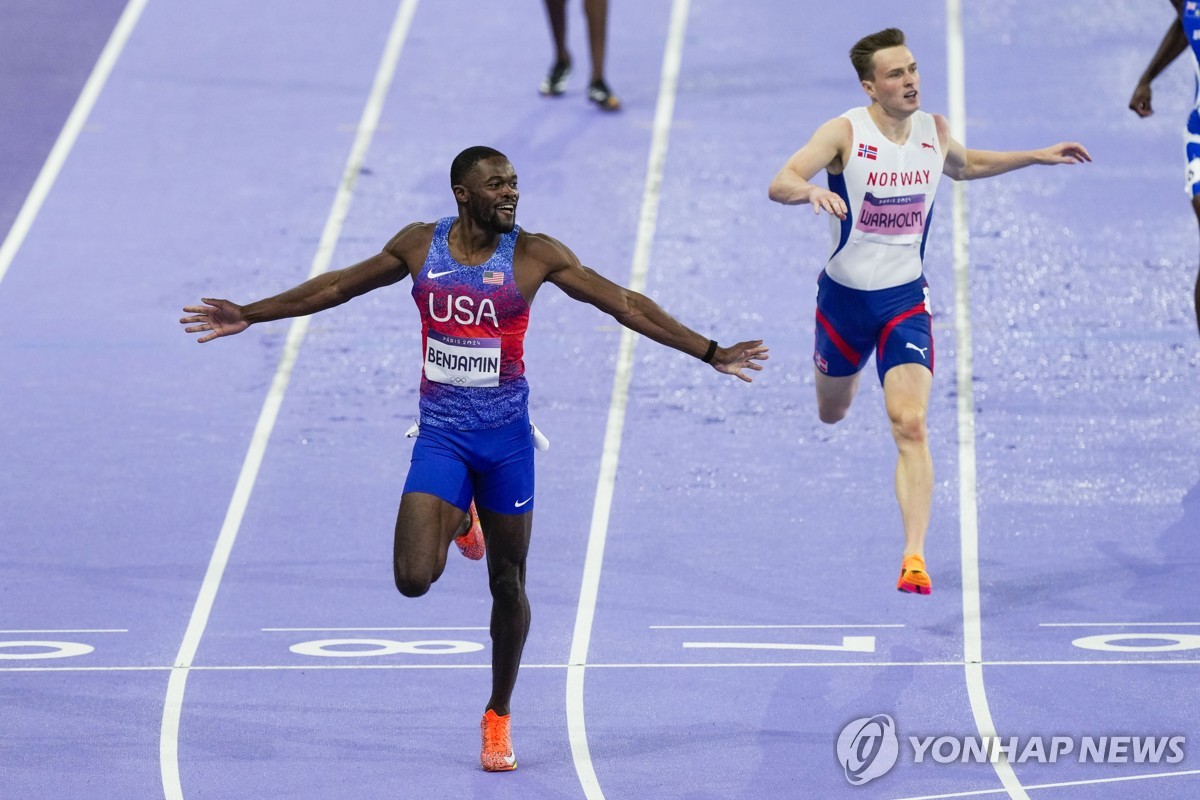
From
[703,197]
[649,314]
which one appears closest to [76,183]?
[703,197]

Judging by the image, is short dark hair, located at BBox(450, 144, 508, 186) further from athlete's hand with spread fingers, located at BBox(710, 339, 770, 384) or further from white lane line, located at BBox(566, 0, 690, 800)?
white lane line, located at BBox(566, 0, 690, 800)

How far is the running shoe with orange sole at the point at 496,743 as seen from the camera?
22.9 feet

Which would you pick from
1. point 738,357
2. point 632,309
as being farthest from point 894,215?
point 632,309

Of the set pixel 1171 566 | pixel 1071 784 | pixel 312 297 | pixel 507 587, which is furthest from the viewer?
pixel 1171 566

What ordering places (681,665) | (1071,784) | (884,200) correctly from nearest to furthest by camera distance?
(1071,784) < (884,200) < (681,665)

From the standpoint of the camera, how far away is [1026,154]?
7.55 m

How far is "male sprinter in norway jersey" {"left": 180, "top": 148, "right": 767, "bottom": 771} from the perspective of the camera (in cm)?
641

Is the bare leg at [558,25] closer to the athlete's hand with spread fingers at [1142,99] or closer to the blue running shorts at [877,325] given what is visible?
the athlete's hand with spread fingers at [1142,99]

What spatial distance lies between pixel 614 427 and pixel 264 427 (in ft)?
5.81

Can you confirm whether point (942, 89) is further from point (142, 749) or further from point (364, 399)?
point (142, 749)

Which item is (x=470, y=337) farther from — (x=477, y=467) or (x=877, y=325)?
(x=877, y=325)

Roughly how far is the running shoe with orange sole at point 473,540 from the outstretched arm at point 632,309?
110 cm

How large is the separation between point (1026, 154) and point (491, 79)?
6226mm

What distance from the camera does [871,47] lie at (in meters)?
7.38
